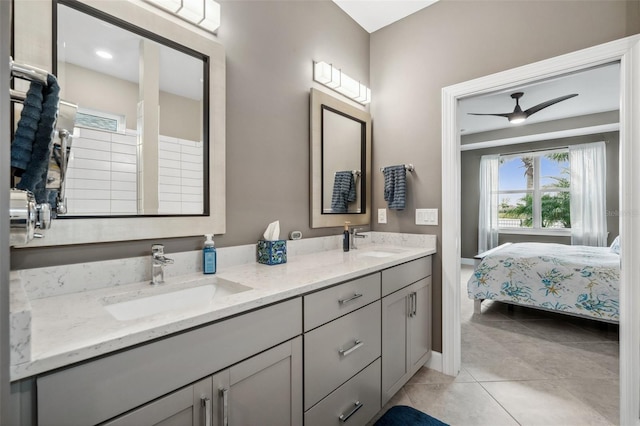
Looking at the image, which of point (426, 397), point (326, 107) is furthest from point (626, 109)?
point (426, 397)

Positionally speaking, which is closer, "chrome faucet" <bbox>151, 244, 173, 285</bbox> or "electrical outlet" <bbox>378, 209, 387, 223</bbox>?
"chrome faucet" <bbox>151, 244, 173, 285</bbox>

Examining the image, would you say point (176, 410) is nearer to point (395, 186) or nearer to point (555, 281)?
point (395, 186)

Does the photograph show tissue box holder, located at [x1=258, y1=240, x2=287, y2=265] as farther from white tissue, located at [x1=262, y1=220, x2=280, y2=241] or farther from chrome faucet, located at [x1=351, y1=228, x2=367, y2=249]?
chrome faucet, located at [x1=351, y1=228, x2=367, y2=249]

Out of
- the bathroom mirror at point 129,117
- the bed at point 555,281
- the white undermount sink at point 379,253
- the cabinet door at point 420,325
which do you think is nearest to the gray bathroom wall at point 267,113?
the bathroom mirror at point 129,117

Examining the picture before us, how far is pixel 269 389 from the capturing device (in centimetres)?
106

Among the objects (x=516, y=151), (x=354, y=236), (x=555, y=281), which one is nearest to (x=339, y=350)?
(x=354, y=236)

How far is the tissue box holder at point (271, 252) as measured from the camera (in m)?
1.62

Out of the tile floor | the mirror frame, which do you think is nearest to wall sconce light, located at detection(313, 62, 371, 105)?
the mirror frame

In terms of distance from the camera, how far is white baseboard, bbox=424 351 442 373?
2207 millimetres

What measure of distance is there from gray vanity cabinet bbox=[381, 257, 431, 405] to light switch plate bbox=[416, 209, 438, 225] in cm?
27

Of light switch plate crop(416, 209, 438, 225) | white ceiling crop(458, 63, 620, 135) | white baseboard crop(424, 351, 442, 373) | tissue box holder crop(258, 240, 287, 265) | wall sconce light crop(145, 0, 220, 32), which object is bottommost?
white baseboard crop(424, 351, 442, 373)

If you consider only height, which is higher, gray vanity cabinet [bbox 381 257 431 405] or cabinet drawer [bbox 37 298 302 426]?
cabinet drawer [bbox 37 298 302 426]

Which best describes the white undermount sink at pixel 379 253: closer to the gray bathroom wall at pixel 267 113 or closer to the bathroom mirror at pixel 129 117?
the gray bathroom wall at pixel 267 113

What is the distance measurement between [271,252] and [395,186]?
1.20 meters
